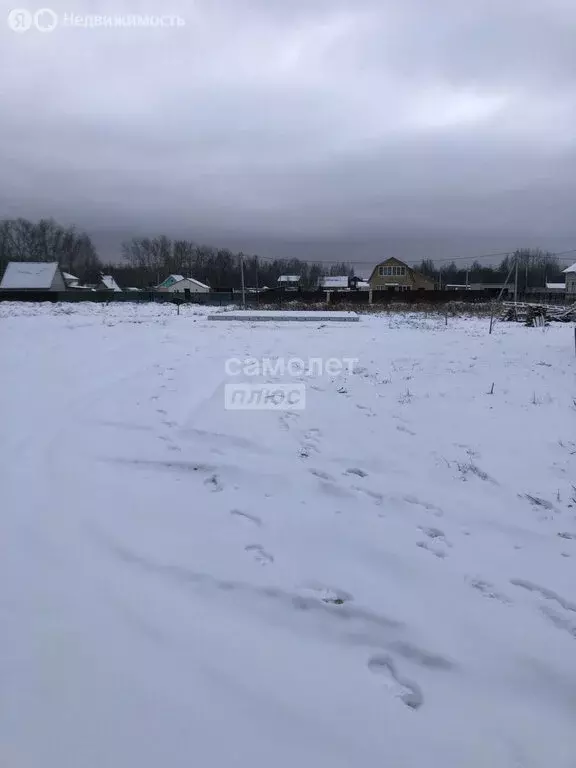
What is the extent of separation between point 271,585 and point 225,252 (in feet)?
324

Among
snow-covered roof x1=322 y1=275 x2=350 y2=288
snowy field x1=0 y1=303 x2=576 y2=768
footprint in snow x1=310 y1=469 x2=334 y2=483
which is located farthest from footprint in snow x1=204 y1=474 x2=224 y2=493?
snow-covered roof x1=322 y1=275 x2=350 y2=288

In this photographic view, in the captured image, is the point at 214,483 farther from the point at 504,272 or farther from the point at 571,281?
the point at 504,272

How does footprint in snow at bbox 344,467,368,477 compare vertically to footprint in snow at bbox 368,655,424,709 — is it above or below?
above

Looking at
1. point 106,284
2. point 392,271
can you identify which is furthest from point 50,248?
point 392,271

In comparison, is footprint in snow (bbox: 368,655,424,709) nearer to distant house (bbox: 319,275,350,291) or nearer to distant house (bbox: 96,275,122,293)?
distant house (bbox: 319,275,350,291)

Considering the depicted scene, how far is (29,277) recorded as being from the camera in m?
49.7

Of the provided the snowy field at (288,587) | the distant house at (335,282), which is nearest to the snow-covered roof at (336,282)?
the distant house at (335,282)

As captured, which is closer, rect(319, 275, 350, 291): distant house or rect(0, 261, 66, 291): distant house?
rect(0, 261, 66, 291): distant house

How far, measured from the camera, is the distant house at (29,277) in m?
48.6

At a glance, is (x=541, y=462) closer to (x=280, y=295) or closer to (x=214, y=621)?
(x=214, y=621)

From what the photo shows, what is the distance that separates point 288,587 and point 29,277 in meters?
56.2

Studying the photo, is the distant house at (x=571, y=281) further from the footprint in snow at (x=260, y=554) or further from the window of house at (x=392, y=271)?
the footprint in snow at (x=260, y=554)

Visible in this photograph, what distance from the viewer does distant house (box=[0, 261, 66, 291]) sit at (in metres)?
48.6

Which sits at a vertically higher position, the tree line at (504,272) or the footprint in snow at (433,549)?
the tree line at (504,272)
